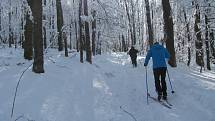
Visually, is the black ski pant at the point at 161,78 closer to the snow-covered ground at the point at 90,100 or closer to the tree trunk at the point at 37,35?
the snow-covered ground at the point at 90,100

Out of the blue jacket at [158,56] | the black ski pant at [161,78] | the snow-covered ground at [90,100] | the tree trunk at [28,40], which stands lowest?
the snow-covered ground at [90,100]

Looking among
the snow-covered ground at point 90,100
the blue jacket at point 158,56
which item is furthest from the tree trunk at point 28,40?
the blue jacket at point 158,56

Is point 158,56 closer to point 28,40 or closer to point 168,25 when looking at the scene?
point 168,25

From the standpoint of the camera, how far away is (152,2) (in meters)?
69.1

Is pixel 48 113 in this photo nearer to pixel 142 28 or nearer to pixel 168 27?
pixel 168 27

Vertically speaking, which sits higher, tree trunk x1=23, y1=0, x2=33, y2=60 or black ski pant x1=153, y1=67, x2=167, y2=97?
tree trunk x1=23, y1=0, x2=33, y2=60

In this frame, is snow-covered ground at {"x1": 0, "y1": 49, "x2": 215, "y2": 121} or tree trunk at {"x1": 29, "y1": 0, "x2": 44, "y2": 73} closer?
snow-covered ground at {"x1": 0, "y1": 49, "x2": 215, "y2": 121}

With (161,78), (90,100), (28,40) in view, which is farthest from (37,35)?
(28,40)

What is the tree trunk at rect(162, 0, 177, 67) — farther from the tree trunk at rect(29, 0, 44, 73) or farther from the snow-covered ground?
the tree trunk at rect(29, 0, 44, 73)

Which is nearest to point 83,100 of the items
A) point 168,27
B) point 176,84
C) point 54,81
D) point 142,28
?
point 54,81

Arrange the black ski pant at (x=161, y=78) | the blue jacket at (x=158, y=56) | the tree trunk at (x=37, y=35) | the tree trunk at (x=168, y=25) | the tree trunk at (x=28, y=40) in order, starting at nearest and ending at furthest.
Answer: the black ski pant at (x=161, y=78)
the blue jacket at (x=158, y=56)
the tree trunk at (x=37, y=35)
the tree trunk at (x=28, y=40)
the tree trunk at (x=168, y=25)

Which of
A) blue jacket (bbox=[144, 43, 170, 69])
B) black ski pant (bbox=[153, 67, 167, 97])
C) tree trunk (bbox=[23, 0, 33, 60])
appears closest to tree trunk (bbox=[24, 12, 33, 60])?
tree trunk (bbox=[23, 0, 33, 60])

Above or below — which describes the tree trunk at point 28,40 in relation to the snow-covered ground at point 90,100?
above

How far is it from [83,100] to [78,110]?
1.31 m
